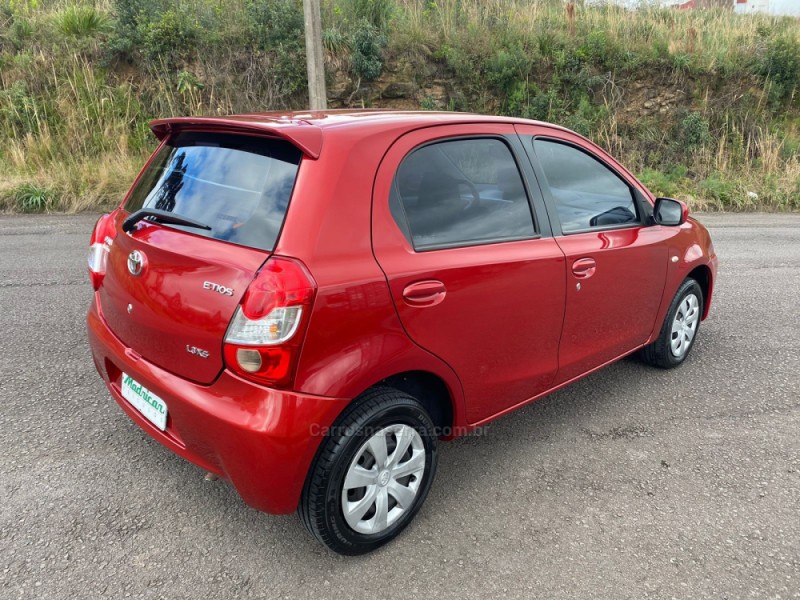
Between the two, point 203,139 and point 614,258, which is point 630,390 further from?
point 203,139

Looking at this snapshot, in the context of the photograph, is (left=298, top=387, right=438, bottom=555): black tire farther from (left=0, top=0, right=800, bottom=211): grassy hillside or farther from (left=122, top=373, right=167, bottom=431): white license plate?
(left=0, top=0, right=800, bottom=211): grassy hillside

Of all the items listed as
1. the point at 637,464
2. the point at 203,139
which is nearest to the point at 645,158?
the point at 637,464

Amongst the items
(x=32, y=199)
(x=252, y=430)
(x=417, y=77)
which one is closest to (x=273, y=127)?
(x=252, y=430)

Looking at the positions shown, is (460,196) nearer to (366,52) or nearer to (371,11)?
(366,52)

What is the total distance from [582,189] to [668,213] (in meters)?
0.70

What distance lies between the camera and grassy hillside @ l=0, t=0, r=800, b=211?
35.9ft

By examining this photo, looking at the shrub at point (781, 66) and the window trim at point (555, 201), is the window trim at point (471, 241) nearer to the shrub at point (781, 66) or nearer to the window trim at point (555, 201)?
the window trim at point (555, 201)

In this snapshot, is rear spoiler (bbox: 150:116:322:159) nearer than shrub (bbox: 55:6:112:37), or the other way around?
rear spoiler (bbox: 150:116:322:159)

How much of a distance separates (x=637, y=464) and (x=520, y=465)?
597 millimetres

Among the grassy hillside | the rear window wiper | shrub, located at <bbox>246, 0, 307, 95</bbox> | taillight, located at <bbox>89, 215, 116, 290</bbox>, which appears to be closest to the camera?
the rear window wiper

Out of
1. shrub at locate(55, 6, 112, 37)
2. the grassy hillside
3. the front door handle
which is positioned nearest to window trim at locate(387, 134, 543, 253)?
the front door handle

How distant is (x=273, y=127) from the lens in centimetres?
227

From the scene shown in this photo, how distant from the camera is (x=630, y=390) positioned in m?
3.86

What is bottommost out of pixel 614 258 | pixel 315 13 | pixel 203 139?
pixel 614 258
